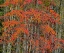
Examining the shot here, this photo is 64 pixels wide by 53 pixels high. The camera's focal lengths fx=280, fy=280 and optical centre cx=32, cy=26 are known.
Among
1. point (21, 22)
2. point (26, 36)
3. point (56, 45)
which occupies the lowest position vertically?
point (56, 45)

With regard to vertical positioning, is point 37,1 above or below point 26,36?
above

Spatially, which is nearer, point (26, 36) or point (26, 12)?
point (26, 12)

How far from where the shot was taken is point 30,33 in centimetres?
2073

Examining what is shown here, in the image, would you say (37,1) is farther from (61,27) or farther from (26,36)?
(61,27)

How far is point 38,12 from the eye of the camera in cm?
1980

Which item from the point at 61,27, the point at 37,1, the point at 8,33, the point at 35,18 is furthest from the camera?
the point at 61,27

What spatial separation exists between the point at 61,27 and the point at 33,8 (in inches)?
→ 397

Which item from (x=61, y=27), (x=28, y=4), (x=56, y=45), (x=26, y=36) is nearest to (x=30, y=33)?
(x=26, y=36)

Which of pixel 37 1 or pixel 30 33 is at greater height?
pixel 37 1

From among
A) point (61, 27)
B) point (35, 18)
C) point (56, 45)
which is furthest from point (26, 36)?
point (61, 27)

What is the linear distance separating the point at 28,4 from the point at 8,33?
3522mm

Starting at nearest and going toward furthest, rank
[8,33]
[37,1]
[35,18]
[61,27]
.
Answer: [35,18] → [37,1] → [8,33] → [61,27]

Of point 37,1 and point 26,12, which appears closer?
point 26,12

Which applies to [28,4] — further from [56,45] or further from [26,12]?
[56,45]
